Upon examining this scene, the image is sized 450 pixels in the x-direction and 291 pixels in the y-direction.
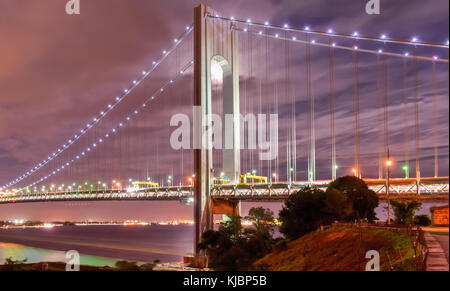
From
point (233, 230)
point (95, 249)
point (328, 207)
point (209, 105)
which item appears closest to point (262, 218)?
point (233, 230)

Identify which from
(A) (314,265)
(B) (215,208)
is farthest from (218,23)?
(A) (314,265)

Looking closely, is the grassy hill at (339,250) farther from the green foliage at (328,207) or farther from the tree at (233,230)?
the tree at (233,230)

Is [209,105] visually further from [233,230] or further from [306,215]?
[306,215]

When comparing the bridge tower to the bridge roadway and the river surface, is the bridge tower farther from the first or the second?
the river surface

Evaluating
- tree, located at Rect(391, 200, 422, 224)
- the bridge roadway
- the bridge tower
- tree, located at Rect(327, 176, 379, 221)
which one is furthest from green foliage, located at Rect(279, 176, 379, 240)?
the bridge tower

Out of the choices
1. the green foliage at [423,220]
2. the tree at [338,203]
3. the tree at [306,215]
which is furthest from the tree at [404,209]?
the tree at [306,215]

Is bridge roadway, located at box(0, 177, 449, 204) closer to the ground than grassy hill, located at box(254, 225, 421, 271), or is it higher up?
higher up
